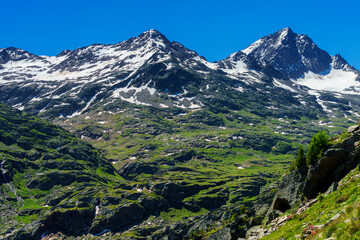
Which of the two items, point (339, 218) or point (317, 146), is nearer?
point (339, 218)

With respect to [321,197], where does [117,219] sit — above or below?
above

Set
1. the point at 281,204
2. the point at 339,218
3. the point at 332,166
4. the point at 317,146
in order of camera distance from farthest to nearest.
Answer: the point at 281,204 < the point at 317,146 < the point at 332,166 < the point at 339,218

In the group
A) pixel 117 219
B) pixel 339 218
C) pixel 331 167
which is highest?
pixel 331 167

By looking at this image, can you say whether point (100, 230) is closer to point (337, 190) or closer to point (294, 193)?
point (294, 193)

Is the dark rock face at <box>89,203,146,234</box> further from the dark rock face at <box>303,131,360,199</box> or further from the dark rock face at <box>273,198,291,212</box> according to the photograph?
the dark rock face at <box>303,131,360,199</box>

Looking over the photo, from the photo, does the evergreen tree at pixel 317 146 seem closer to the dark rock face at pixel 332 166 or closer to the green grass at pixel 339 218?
the dark rock face at pixel 332 166

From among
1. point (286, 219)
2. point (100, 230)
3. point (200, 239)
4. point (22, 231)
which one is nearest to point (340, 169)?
point (286, 219)

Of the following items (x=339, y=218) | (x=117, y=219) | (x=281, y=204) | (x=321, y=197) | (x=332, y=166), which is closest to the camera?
(x=339, y=218)

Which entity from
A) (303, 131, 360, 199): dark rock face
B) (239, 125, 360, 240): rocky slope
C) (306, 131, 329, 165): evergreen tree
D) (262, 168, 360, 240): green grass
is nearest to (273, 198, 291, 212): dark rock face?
(239, 125, 360, 240): rocky slope

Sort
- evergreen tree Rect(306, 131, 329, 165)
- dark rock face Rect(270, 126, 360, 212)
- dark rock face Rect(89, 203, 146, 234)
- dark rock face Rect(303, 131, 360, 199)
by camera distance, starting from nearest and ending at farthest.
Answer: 1. dark rock face Rect(270, 126, 360, 212)
2. dark rock face Rect(303, 131, 360, 199)
3. evergreen tree Rect(306, 131, 329, 165)
4. dark rock face Rect(89, 203, 146, 234)

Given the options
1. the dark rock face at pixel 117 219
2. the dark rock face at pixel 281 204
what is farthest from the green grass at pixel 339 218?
the dark rock face at pixel 117 219

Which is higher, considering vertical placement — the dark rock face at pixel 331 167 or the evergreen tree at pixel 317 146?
the evergreen tree at pixel 317 146

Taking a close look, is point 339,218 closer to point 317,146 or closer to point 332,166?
point 332,166

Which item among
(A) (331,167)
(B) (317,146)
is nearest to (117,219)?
(B) (317,146)
